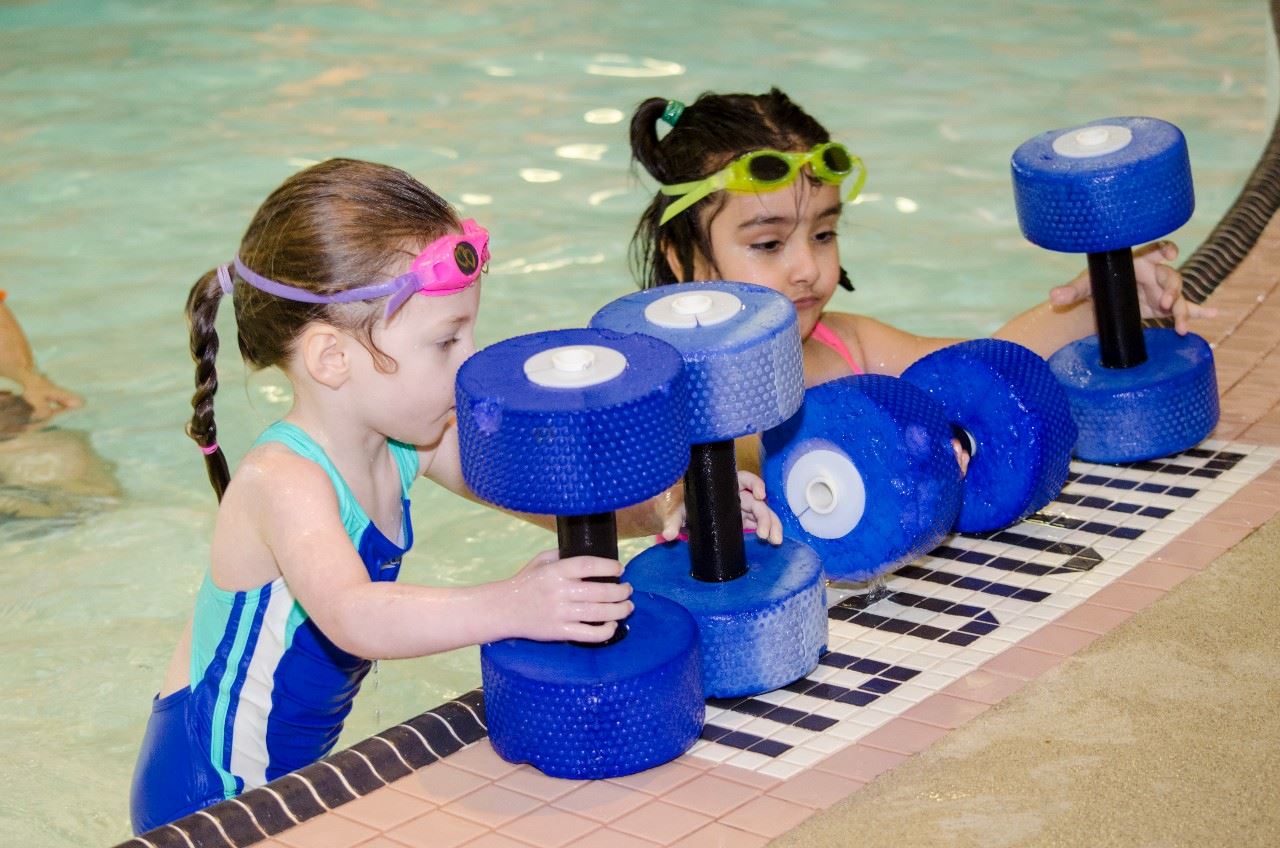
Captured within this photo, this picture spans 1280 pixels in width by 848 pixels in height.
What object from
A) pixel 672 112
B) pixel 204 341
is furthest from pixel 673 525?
pixel 672 112

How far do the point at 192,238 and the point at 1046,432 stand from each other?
4.49 m

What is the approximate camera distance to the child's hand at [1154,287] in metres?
3.60

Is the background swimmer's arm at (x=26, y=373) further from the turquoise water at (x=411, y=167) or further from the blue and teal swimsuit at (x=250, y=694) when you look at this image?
the blue and teal swimsuit at (x=250, y=694)

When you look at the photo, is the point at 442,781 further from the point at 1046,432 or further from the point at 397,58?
the point at 397,58

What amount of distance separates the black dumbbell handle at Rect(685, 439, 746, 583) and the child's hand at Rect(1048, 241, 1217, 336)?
1.34 m

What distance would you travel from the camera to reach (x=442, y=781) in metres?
2.46

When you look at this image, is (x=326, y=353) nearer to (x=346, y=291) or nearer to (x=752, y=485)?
(x=346, y=291)

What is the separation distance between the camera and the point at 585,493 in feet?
7.16

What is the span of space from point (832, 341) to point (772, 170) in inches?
23.8

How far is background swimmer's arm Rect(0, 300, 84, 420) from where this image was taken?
5109 mm

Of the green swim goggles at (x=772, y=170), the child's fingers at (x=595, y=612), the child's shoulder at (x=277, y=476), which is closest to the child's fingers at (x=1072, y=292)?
the green swim goggles at (x=772, y=170)

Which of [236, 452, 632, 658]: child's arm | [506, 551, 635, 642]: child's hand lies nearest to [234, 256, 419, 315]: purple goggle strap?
[236, 452, 632, 658]: child's arm

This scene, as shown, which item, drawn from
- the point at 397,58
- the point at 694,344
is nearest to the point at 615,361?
the point at 694,344

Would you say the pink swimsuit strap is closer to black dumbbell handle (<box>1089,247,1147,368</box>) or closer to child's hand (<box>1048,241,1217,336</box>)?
child's hand (<box>1048,241,1217,336</box>)
